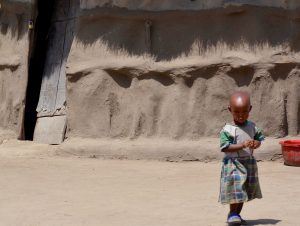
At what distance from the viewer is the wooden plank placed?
9906 millimetres

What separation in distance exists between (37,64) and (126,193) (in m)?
5.25

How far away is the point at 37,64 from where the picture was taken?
10.8 m

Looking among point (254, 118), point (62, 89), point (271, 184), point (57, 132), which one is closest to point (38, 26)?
point (62, 89)

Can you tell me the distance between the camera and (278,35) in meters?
8.41

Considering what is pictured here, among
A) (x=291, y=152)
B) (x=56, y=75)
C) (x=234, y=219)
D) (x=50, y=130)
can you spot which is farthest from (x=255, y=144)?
(x=56, y=75)

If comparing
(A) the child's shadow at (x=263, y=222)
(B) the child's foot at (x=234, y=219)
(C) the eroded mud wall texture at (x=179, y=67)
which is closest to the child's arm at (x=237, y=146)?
(B) the child's foot at (x=234, y=219)

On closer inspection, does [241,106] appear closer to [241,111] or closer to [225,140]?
[241,111]

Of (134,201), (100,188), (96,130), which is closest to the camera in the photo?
(134,201)

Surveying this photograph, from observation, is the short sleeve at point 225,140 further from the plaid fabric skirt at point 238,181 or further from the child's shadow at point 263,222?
the child's shadow at point 263,222

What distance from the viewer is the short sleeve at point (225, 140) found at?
4.41 metres

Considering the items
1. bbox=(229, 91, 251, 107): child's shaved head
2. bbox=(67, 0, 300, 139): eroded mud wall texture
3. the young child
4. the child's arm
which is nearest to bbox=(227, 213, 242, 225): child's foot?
the young child

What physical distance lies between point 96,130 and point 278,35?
113 inches

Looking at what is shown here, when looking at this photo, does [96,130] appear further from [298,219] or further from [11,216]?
[298,219]

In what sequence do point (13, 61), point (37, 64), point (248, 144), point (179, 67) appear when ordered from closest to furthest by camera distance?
point (248, 144), point (179, 67), point (13, 61), point (37, 64)
